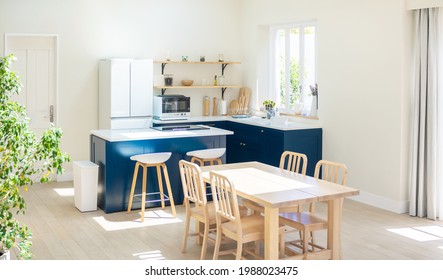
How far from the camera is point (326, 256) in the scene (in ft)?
15.8

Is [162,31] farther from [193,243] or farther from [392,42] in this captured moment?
[193,243]

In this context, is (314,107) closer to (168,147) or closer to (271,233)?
(168,147)

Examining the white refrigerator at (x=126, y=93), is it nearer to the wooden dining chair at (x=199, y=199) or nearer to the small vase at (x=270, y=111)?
the small vase at (x=270, y=111)

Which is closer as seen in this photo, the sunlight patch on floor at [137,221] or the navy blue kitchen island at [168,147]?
the sunlight patch on floor at [137,221]

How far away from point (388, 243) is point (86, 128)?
4905mm

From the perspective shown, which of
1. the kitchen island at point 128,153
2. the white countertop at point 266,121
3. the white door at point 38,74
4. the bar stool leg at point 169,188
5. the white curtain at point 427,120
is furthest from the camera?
the white door at point 38,74

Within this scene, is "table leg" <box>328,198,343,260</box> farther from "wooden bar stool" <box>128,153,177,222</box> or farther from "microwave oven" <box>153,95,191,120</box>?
"microwave oven" <box>153,95,191,120</box>

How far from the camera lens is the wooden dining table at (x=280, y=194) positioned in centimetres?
434

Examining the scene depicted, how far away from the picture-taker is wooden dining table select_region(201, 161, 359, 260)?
4340 millimetres

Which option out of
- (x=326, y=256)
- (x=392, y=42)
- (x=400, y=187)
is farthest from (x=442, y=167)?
(x=326, y=256)

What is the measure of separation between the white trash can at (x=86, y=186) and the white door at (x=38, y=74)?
204 cm

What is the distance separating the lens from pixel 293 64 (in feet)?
29.0

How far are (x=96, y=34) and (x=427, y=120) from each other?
4.82 meters

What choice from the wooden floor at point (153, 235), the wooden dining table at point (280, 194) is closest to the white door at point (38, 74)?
the wooden floor at point (153, 235)
